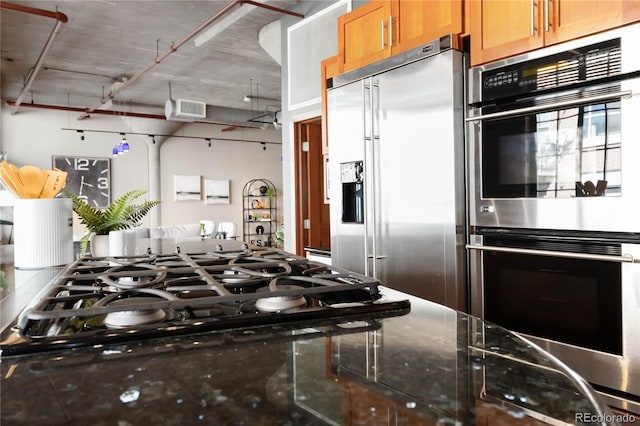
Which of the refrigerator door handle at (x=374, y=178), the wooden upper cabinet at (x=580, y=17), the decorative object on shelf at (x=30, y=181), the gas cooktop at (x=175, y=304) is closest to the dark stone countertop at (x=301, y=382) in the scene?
the gas cooktop at (x=175, y=304)

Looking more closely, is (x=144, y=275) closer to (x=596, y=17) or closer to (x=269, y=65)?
(x=596, y=17)

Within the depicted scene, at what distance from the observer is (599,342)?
1663mm

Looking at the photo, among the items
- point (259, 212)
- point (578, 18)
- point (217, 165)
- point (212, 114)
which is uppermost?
point (212, 114)

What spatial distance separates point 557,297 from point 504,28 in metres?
1.10

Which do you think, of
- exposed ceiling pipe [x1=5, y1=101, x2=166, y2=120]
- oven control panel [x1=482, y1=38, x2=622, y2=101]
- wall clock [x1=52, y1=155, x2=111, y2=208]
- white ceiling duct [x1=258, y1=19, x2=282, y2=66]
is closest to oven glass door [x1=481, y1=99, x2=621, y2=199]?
oven control panel [x1=482, y1=38, x2=622, y2=101]

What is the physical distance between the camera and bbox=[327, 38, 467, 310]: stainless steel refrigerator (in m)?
2.11

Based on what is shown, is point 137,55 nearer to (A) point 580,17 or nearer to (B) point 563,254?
(A) point 580,17

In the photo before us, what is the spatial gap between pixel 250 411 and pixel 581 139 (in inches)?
66.3

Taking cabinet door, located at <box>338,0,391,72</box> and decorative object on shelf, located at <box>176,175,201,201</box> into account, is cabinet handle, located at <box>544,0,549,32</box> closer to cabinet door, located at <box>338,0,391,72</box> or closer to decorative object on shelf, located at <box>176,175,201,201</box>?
cabinet door, located at <box>338,0,391,72</box>

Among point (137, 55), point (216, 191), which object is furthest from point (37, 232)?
point (216, 191)

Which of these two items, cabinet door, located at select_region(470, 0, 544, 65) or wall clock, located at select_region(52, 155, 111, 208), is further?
wall clock, located at select_region(52, 155, 111, 208)

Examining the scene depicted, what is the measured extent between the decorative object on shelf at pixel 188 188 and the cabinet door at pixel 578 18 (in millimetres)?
8980

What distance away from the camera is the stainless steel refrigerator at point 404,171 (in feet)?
6.92

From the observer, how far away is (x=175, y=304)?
2.47ft
